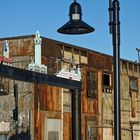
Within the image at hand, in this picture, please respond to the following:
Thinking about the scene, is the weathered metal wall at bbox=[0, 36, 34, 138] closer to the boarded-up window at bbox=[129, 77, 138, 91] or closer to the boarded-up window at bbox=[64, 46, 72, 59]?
the boarded-up window at bbox=[64, 46, 72, 59]

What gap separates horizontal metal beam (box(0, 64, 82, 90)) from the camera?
941 centimetres

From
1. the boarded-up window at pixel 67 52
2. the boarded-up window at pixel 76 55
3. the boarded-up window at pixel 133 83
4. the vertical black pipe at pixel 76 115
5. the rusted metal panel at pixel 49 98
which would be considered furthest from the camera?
the boarded-up window at pixel 133 83

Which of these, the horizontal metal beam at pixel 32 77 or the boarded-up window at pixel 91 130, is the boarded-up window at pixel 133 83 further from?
the horizontal metal beam at pixel 32 77

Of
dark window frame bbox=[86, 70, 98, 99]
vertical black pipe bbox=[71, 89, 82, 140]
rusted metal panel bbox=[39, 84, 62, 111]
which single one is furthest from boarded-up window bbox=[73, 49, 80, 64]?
vertical black pipe bbox=[71, 89, 82, 140]

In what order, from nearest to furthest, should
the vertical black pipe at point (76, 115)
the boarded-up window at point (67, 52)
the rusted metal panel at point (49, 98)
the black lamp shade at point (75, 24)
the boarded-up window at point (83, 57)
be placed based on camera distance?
the black lamp shade at point (75, 24) → the vertical black pipe at point (76, 115) → the rusted metal panel at point (49, 98) → the boarded-up window at point (67, 52) → the boarded-up window at point (83, 57)

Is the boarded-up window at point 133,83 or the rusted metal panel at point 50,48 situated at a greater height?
the rusted metal panel at point 50,48

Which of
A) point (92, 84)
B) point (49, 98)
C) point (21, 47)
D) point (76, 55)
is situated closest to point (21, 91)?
point (49, 98)

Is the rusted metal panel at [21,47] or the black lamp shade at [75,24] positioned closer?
the black lamp shade at [75,24]

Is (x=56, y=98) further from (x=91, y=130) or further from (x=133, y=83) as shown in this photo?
(x=133, y=83)

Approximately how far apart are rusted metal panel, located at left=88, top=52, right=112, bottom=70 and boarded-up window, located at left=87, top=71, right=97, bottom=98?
1.85 ft

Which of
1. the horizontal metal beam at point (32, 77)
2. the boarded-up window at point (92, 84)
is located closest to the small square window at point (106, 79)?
the boarded-up window at point (92, 84)

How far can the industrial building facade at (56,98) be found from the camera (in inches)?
982

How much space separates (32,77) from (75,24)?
270 cm

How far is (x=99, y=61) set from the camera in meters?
30.9
